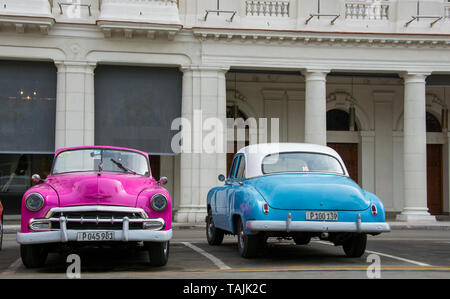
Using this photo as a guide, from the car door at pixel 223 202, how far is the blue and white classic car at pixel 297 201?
69mm

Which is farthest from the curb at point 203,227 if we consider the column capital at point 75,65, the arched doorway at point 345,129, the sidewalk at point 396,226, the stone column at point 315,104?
the arched doorway at point 345,129

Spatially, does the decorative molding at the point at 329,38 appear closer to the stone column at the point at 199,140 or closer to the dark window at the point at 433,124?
the stone column at the point at 199,140

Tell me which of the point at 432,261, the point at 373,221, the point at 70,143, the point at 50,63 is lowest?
the point at 432,261

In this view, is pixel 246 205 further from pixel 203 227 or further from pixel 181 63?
pixel 181 63

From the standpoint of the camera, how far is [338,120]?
30.6 m

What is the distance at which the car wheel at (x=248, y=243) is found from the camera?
10.2 metres

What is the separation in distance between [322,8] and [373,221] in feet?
55.0

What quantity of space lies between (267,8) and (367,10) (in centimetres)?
394

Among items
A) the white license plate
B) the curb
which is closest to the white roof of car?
the white license plate

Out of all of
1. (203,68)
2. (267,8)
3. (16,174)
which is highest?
(267,8)

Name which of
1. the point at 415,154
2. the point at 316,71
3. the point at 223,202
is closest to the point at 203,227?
the point at 316,71

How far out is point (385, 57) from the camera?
25438 millimetres
